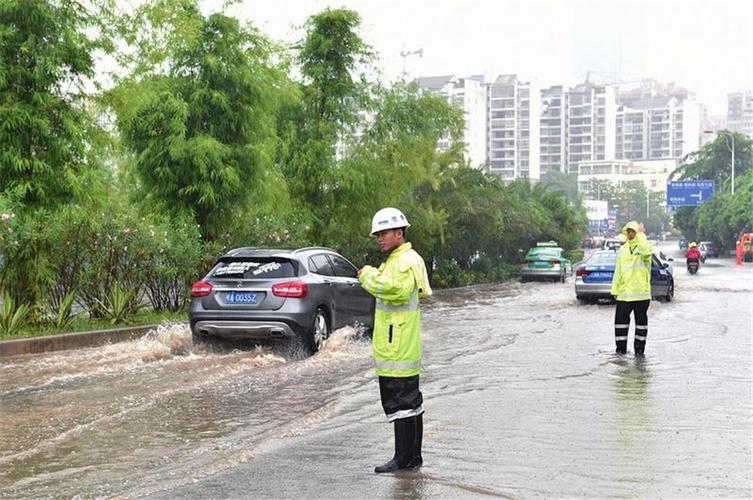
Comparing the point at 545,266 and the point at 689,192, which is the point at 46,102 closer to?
the point at 545,266

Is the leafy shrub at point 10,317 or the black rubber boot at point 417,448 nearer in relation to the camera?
the black rubber boot at point 417,448

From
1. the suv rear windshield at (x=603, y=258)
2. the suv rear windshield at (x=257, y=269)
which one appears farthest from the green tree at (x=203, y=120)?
the suv rear windshield at (x=603, y=258)

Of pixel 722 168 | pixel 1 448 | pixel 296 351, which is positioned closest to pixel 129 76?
pixel 296 351

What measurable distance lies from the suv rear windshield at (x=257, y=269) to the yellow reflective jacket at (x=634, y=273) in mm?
4494

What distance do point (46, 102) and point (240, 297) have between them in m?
4.84

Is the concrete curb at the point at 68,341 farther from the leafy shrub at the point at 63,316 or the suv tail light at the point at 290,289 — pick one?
the suv tail light at the point at 290,289

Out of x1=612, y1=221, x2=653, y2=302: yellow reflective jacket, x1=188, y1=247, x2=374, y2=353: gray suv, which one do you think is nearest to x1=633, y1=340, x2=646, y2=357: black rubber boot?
x1=612, y1=221, x2=653, y2=302: yellow reflective jacket

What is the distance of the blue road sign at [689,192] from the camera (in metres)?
82.7

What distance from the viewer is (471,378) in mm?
11062

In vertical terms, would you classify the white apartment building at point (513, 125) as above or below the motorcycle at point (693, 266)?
above

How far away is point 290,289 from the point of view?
12320mm

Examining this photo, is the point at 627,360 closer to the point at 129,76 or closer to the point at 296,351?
the point at 296,351

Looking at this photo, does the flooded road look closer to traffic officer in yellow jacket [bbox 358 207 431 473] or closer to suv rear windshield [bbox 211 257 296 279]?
traffic officer in yellow jacket [bbox 358 207 431 473]

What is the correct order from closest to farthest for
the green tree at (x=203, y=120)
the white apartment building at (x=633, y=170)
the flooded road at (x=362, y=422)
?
the flooded road at (x=362, y=422), the green tree at (x=203, y=120), the white apartment building at (x=633, y=170)
